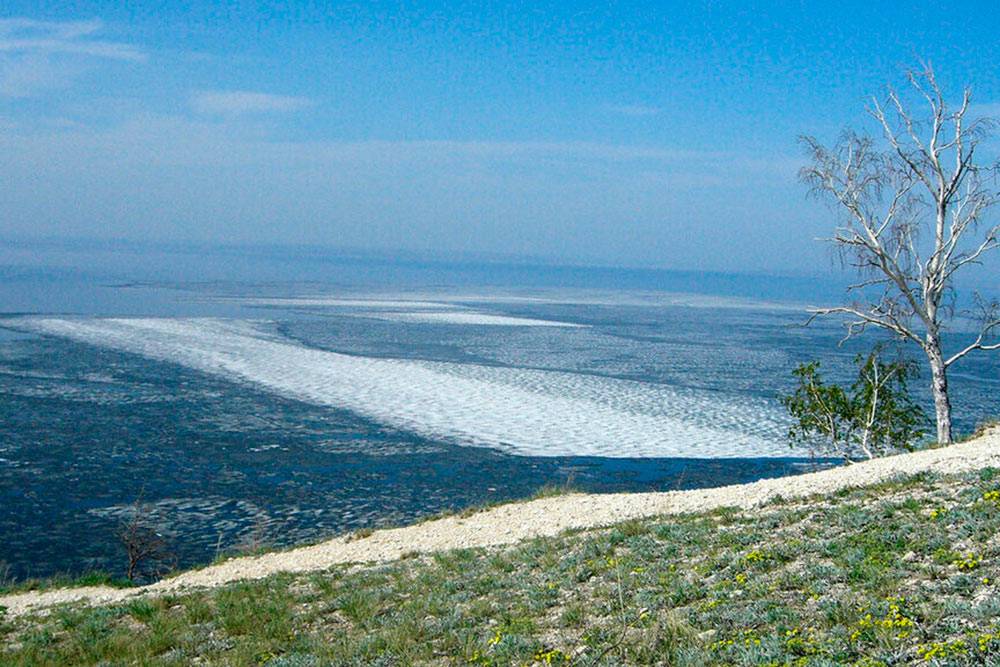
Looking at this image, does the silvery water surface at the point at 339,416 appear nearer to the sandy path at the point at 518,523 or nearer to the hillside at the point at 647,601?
the sandy path at the point at 518,523

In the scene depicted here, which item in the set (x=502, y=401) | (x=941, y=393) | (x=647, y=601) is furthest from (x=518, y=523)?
(x=502, y=401)

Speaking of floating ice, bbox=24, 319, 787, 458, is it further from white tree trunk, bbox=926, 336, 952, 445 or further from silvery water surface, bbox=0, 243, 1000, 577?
white tree trunk, bbox=926, 336, 952, 445

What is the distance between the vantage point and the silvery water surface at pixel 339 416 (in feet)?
65.3

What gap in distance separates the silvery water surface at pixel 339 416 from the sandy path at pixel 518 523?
10.5 ft

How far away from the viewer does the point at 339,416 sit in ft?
Answer: 96.8

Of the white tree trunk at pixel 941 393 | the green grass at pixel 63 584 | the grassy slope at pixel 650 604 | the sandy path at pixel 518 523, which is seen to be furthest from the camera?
the white tree trunk at pixel 941 393

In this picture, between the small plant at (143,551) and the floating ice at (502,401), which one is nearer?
the small plant at (143,551)

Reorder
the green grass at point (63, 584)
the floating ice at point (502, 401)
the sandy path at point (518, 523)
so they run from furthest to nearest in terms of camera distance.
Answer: the floating ice at point (502, 401) → the green grass at point (63, 584) → the sandy path at point (518, 523)

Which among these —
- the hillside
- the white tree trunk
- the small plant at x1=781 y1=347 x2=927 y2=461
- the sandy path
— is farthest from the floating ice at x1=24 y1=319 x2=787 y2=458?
the hillside

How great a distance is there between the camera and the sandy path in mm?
12648

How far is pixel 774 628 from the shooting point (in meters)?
6.92

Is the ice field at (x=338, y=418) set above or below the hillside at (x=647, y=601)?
below

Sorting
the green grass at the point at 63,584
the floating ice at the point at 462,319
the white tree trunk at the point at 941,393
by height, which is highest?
the white tree trunk at the point at 941,393

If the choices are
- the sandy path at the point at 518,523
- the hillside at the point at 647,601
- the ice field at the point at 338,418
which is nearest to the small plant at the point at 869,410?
the ice field at the point at 338,418
